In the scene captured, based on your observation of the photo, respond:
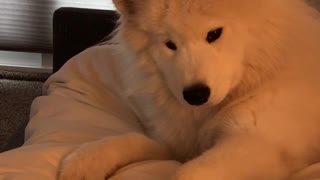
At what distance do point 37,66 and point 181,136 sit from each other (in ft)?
7.58

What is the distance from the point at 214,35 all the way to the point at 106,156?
430 mm

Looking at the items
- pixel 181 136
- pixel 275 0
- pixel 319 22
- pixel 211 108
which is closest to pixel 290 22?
pixel 275 0

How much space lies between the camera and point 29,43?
146 inches

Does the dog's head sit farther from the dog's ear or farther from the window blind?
the window blind

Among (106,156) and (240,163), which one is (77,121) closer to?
(106,156)

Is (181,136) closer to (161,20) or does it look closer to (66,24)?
(161,20)

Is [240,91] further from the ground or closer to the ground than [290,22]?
closer to the ground

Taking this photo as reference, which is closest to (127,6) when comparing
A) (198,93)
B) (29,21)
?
(198,93)

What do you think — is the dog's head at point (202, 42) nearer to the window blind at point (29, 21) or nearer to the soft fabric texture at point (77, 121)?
the soft fabric texture at point (77, 121)

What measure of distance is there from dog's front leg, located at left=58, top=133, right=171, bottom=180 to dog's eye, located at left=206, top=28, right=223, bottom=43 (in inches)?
14.4

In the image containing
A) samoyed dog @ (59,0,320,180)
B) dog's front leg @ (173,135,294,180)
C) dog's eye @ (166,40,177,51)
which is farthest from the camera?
dog's eye @ (166,40,177,51)

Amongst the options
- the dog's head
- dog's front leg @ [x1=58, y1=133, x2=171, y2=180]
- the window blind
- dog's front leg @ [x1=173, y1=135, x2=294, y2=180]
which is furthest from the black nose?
the window blind

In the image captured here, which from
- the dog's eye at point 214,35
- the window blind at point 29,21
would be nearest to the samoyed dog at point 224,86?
the dog's eye at point 214,35

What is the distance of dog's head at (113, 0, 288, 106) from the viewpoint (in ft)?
4.81
